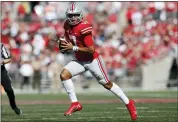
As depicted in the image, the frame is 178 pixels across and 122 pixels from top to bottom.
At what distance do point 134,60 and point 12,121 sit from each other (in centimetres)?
1336

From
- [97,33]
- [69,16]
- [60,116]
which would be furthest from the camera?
[97,33]

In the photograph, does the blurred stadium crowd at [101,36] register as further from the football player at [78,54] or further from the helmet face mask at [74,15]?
the helmet face mask at [74,15]

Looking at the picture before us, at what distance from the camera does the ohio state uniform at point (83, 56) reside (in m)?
8.76

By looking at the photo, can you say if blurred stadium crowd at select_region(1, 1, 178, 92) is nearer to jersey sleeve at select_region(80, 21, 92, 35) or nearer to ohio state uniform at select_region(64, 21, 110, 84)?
ohio state uniform at select_region(64, 21, 110, 84)

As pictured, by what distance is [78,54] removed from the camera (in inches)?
356

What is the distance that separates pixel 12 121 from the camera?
8.99m

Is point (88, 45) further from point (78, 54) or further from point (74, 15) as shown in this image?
point (74, 15)

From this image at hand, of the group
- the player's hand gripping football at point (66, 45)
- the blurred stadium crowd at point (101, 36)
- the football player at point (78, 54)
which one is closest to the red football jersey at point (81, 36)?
the football player at point (78, 54)

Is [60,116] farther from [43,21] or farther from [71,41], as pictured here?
[43,21]

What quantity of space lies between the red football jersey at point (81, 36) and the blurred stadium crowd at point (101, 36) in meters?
12.1

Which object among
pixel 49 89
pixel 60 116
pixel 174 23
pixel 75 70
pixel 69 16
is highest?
pixel 69 16

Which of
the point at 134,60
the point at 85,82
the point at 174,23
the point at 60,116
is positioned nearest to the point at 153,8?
the point at 174,23

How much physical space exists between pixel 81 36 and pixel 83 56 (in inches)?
13.4

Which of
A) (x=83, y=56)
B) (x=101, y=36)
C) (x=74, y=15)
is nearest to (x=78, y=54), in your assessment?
(x=83, y=56)
